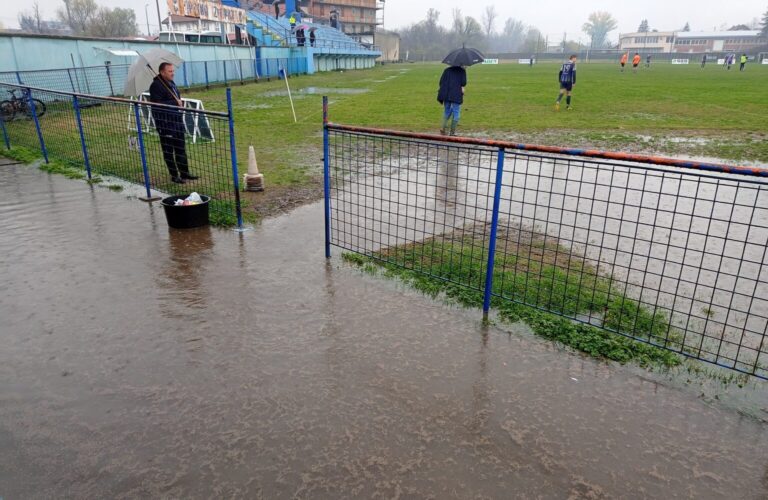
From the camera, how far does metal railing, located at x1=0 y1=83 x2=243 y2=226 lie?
7.30 m

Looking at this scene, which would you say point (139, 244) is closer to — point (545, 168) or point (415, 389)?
point (415, 389)

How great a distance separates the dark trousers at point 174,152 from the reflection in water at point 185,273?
2.13 m

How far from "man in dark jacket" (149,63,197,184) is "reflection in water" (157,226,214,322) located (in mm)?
2153

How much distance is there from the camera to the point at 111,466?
2.79 meters

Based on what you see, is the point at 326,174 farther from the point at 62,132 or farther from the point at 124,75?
the point at 124,75

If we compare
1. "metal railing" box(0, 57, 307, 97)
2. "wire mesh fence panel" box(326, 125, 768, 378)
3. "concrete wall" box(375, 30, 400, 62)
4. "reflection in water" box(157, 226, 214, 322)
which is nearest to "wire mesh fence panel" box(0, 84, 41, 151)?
"metal railing" box(0, 57, 307, 97)

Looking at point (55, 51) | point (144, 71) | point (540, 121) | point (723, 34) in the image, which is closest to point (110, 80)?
point (55, 51)

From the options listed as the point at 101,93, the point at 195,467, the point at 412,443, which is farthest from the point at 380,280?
the point at 101,93

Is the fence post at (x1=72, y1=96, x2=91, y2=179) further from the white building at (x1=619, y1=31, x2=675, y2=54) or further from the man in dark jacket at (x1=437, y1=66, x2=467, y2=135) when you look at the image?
the white building at (x1=619, y1=31, x2=675, y2=54)

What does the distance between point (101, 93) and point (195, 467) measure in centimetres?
2234

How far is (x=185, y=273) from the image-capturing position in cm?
521

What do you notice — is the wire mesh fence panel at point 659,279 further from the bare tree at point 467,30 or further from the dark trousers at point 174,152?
the bare tree at point 467,30

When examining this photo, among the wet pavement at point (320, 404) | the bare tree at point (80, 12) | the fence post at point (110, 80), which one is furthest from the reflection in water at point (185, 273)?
the bare tree at point (80, 12)

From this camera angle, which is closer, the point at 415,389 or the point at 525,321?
the point at 415,389
